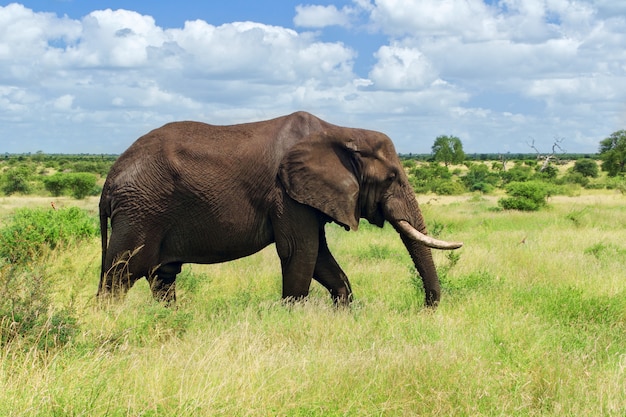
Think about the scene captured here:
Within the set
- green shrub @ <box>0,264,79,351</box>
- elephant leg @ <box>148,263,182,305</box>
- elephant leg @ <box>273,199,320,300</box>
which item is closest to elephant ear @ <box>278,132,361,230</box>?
elephant leg @ <box>273,199,320,300</box>

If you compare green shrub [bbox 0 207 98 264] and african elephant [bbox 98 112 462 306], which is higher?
african elephant [bbox 98 112 462 306]

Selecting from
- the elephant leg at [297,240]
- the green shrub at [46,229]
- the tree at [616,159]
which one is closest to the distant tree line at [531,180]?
the tree at [616,159]

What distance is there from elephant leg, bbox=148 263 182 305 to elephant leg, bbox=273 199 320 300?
124 centimetres

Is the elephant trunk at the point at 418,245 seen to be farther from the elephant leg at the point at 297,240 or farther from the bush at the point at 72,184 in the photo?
the bush at the point at 72,184

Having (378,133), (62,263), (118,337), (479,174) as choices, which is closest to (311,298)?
(378,133)

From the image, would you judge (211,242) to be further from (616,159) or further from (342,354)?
(616,159)

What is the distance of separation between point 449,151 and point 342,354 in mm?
93054

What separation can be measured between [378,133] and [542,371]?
324 cm

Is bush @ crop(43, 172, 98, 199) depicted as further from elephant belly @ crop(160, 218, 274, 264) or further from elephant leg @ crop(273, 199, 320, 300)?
elephant leg @ crop(273, 199, 320, 300)

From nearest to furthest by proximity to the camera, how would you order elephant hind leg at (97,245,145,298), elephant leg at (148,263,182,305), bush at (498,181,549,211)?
elephant hind leg at (97,245,145,298) → elephant leg at (148,263,182,305) → bush at (498,181,549,211)

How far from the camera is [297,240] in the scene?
7.39 metres

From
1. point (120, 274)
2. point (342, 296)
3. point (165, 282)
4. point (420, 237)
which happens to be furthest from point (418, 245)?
point (120, 274)

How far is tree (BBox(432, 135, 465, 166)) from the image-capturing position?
95.9 meters

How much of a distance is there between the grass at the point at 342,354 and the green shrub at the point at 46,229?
197 cm
